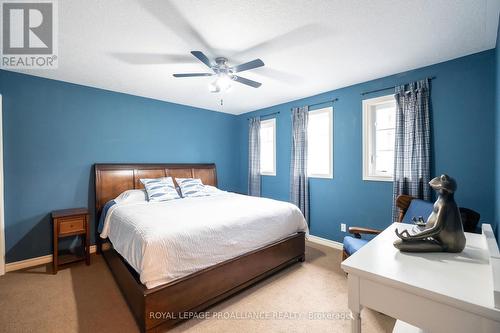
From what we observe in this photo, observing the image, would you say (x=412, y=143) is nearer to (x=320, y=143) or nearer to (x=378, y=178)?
(x=378, y=178)

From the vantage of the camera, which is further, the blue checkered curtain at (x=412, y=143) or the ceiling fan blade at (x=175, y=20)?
the blue checkered curtain at (x=412, y=143)

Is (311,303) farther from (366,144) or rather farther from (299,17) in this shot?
(299,17)

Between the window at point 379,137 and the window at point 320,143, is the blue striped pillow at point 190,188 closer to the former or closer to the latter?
the window at point 320,143

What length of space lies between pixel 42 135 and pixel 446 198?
426 cm

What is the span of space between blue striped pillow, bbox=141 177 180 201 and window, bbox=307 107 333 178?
2.33m

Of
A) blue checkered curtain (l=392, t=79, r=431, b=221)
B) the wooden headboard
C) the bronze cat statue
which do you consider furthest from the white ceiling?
the bronze cat statue

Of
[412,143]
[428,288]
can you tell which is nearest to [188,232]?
[428,288]

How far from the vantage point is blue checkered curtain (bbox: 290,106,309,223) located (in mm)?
3801

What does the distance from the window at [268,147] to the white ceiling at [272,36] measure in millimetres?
1521

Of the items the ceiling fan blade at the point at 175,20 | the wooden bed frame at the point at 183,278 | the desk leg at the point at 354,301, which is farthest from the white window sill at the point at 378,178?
the ceiling fan blade at the point at 175,20

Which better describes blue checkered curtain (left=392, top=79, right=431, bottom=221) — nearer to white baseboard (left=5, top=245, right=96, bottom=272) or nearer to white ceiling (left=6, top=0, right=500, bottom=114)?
white ceiling (left=6, top=0, right=500, bottom=114)

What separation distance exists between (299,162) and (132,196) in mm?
2734

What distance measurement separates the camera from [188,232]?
6.35 ft

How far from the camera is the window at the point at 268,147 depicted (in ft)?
14.7
